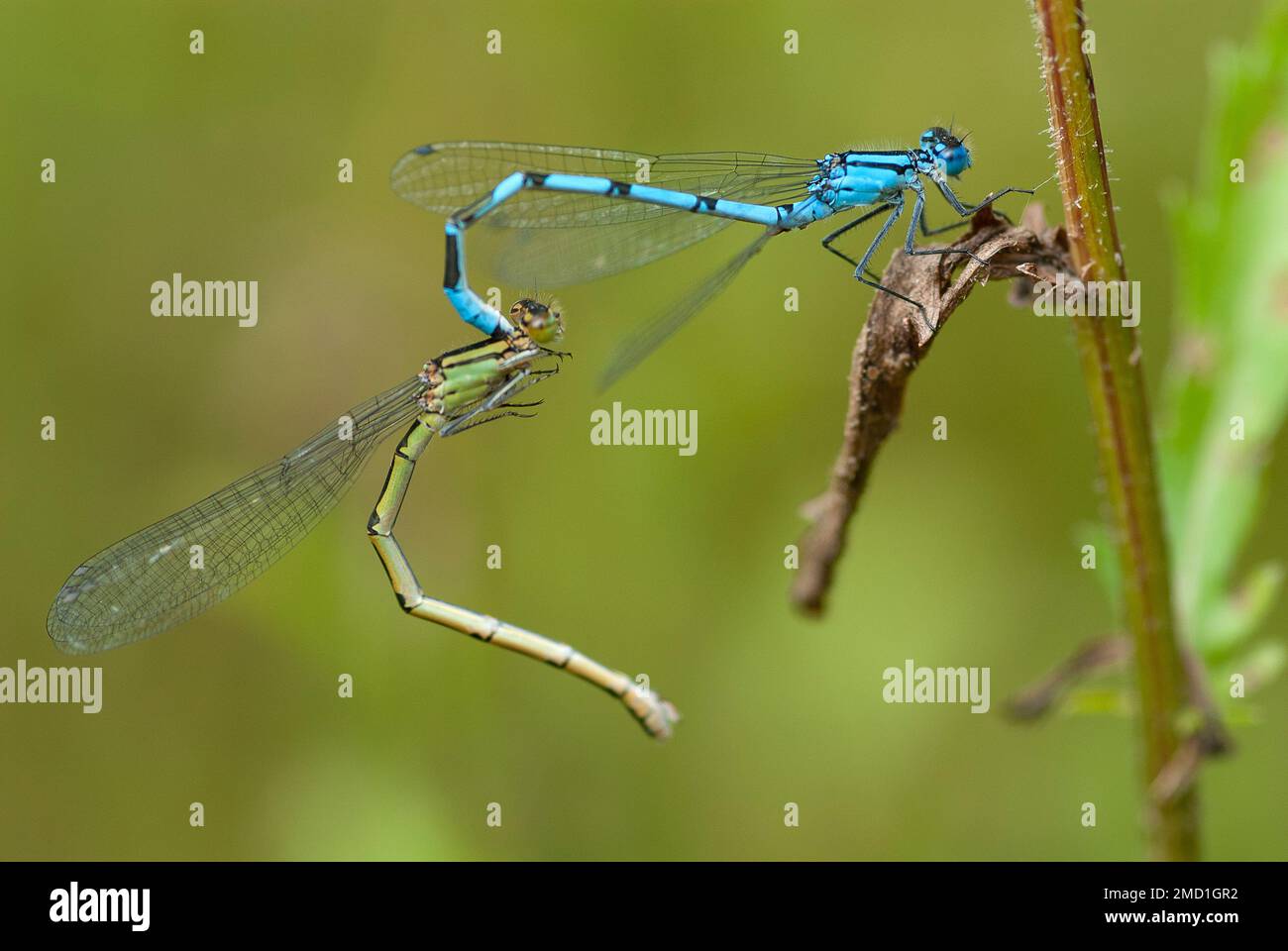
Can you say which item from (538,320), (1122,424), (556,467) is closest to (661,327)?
(538,320)

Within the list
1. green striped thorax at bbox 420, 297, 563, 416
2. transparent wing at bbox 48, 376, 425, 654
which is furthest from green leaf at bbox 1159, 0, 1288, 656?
transparent wing at bbox 48, 376, 425, 654

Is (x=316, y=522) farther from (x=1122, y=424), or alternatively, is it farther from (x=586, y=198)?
(x=1122, y=424)

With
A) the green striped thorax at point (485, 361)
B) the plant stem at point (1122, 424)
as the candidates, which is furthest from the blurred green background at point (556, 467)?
the plant stem at point (1122, 424)

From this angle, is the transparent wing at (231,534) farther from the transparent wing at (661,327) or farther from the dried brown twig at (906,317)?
the dried brown twig at (906,317)

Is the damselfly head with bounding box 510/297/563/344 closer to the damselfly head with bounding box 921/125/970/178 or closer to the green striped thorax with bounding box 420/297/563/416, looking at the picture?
the green striped thorax with bounding box 420/297/563/416

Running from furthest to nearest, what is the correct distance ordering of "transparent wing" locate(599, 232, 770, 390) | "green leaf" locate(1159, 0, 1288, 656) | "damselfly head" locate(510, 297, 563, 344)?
"damselfly head" locate(510, 297, 563, 344) < "transparent wing" locate(599, 232, 770, 390) < "green leaf" locate(1159, 0, 1288, 656)

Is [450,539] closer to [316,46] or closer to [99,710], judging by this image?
[99,710]
